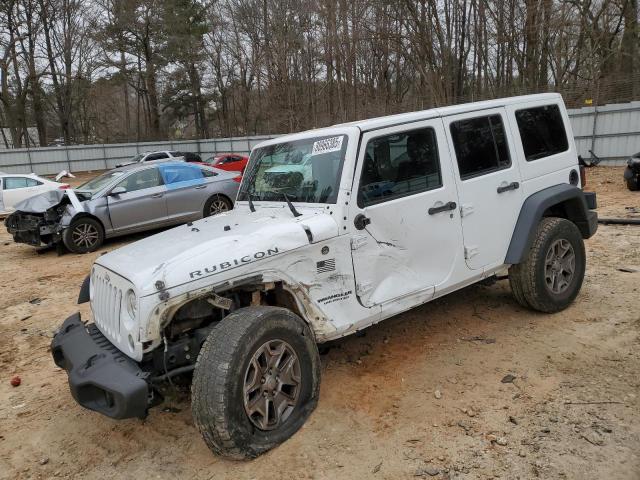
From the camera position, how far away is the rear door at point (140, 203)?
31.4 ft

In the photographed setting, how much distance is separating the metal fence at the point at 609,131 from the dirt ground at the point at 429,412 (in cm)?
1285

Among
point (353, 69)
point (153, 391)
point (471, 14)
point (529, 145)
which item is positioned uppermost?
point (471, 14)

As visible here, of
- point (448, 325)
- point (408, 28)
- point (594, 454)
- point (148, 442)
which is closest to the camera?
point (594, 454)

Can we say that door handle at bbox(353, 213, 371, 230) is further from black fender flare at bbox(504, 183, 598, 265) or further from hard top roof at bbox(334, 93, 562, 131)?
black fender flare at bbox(504, 183, 598, 265)

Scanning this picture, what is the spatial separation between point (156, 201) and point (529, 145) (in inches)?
294

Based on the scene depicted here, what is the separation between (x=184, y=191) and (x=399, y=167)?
289 inches

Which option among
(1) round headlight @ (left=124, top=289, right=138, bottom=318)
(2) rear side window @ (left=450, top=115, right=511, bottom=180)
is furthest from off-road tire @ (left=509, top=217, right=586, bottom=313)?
(1) round headlight @ (left=124, top=289, right=138, bottom=318)

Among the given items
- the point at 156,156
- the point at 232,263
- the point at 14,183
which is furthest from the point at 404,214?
the point at 156,156

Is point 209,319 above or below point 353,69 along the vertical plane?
below

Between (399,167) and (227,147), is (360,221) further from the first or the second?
(227,147)

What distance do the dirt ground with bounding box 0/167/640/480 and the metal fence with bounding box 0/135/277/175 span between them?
2492cm

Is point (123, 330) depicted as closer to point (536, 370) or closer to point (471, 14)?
point (536, 370)

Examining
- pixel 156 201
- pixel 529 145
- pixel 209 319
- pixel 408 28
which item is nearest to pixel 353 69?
pixel 408 28

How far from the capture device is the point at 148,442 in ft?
10.8
